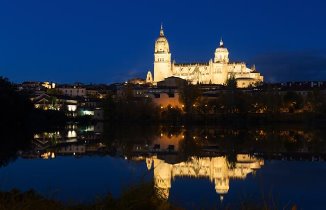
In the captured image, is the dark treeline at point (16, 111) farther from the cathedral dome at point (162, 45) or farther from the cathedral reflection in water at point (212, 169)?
the cathedral dome at point (162, 45)

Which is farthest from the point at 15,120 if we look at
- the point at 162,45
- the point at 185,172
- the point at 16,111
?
the point at 162,45

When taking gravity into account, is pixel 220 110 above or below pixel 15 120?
above

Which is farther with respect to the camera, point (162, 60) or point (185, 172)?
point (162, 60)

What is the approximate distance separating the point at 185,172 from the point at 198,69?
9519 centimetres

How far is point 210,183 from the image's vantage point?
1355 cm

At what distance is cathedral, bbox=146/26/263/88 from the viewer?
109 m

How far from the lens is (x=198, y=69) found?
110 metres

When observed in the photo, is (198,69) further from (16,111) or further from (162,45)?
(16,111)

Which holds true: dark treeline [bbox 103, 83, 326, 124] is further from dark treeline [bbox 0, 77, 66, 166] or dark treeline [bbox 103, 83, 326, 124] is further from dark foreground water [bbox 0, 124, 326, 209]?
dark foreground water [bbox 0, 124, 326, 209]

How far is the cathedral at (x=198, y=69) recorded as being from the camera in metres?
109

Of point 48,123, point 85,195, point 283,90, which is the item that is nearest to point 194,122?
point 48,123

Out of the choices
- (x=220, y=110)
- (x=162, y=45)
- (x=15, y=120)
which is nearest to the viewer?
(x=15, y=120)

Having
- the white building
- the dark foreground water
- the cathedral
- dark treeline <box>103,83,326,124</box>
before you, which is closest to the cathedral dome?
the cathedral

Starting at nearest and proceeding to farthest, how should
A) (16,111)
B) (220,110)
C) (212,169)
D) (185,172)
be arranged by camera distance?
(185,172), (212,169), (16,111), (220,110)
